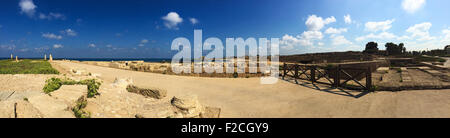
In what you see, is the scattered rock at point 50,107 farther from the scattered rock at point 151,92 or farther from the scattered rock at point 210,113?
the scattered rock at point 210,113

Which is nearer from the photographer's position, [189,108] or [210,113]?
[189,108]

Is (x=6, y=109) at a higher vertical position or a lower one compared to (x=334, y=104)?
higher

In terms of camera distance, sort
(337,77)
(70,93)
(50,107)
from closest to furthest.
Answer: (50,107), (70,93), (337,77)

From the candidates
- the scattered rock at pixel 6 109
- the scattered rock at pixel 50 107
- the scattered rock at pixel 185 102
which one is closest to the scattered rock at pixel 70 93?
the scattered rock at pixel 50 107

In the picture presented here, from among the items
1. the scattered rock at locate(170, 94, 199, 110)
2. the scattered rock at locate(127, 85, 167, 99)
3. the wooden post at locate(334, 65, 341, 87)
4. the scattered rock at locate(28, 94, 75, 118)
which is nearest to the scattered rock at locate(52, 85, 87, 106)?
the scattered rock at locate(28, 94, 75, 118)

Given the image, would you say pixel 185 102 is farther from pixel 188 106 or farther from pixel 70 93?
pixel 70 93

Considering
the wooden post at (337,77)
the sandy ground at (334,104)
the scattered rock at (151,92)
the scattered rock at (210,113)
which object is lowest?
the scattered rock at (210,113)

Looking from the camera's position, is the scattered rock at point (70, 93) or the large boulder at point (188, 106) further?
the scattered rock at point (70, 93)

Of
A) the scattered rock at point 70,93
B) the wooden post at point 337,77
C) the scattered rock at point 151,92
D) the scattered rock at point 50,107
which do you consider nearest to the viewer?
the scattered rock at point 50,107

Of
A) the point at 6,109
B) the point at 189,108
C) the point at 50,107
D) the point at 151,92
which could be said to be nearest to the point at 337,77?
the point at 189,108

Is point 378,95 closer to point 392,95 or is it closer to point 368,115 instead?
point 392,95

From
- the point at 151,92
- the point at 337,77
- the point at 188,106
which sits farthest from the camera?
the point at 337,77
